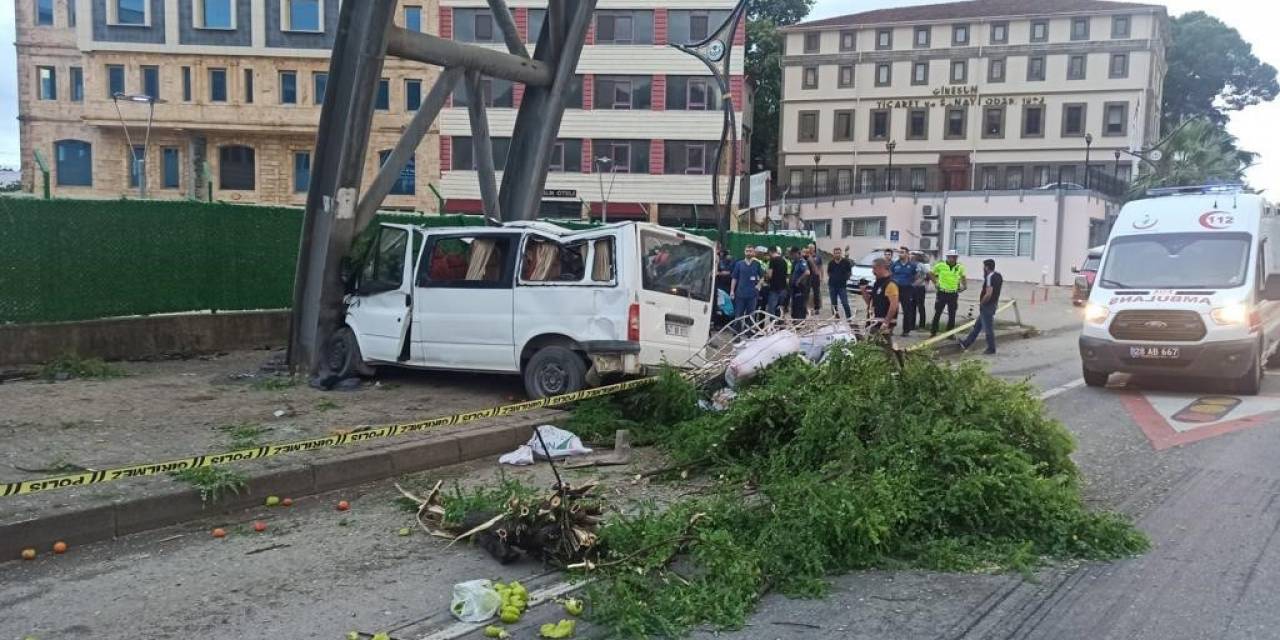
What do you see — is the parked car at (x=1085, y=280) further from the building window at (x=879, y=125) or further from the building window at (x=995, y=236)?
the building window at (x=879, y=125)

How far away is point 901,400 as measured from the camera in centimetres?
665

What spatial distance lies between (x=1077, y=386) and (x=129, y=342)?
39.3 ft

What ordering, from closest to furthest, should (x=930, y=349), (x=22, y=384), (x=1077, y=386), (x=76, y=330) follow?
(x=930, y=349) → (x=22, y=384) → (x=76, y=330) → (x=1077, y=386)

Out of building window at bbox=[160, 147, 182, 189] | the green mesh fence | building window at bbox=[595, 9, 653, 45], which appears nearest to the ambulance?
the green mesh fence

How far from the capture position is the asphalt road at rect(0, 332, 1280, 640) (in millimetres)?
4254

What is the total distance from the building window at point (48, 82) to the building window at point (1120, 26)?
5563cm

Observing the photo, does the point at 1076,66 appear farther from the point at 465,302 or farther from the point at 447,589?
the point at 447,589

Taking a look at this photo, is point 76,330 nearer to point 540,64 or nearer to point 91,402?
point 91,402

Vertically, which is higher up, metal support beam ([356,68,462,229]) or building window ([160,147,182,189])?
building window ([160,147,182,189])

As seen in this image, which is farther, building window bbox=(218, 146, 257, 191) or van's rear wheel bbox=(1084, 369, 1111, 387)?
building window bbox=(218, 146, 257, 191)

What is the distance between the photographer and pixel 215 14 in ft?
138

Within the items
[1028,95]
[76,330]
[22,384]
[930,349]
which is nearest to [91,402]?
[22,384]

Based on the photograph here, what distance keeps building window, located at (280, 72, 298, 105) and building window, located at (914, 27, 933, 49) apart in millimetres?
35612

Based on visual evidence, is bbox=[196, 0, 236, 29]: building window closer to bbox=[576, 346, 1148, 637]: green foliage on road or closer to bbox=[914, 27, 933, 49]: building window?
bbox=[914, 27, 933, 49]: building window
